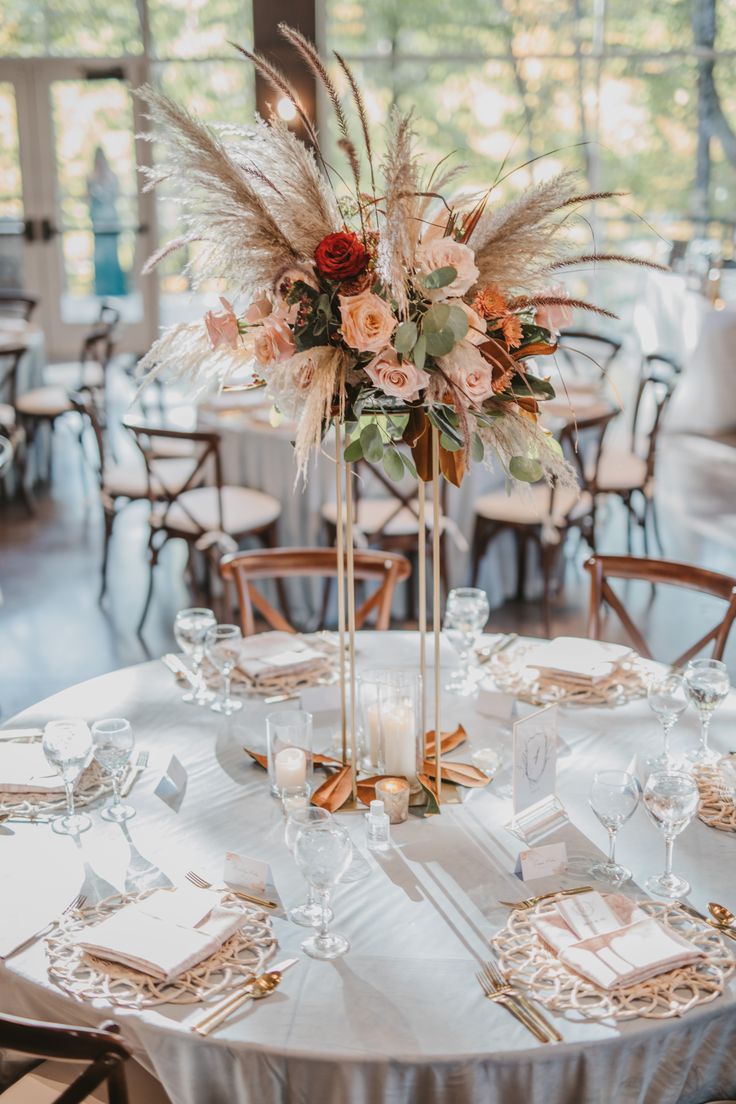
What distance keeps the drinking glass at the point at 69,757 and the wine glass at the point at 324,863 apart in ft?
1.65

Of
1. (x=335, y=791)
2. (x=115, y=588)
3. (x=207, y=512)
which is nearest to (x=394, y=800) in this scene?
(x=335, y=791)

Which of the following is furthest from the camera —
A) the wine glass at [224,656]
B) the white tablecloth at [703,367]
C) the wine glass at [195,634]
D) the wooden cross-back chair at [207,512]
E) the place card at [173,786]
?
the white tablecloth at [703,367]

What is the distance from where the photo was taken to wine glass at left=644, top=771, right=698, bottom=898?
68.8 inches

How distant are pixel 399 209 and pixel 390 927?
100 cm

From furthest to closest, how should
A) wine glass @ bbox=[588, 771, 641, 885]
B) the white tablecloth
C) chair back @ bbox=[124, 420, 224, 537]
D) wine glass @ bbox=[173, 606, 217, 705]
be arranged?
the white tablecloth
chair back @ bbox=[124, 420, 224, 537]
wine glass @ bbox=[173, 606, 217, 705]
wine glass @ bbox=[588, 771, 641, 885]

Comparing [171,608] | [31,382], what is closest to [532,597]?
[171,608]

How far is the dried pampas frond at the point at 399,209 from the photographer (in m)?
1.64

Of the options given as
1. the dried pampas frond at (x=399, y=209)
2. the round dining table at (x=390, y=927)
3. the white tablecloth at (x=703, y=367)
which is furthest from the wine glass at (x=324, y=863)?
the white tablecloth at (x=703, y=367)

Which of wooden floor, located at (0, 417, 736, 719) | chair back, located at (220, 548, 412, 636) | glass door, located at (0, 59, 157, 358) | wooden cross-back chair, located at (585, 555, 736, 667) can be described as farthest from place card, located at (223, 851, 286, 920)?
glass door, located at (0, 59, 157, 358)

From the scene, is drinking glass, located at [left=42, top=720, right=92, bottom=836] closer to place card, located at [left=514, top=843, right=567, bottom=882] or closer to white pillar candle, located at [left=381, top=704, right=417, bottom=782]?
white pillar candle, located at [left=381, top=704, right=417, bottom=782]

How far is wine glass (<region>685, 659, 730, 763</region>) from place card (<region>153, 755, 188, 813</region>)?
Answer: 2.99 ft

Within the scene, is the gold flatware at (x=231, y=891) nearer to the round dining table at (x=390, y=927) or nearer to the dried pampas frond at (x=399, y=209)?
the round dining table at (x=390, y=927)

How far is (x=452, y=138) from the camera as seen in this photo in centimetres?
960

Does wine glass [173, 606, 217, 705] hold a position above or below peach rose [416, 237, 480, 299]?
below
